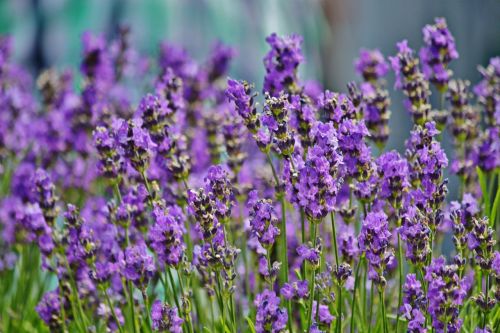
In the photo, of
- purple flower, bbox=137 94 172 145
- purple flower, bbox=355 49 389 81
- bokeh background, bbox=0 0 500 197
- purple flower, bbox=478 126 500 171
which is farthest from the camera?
bokeh background, bbox=0 0 500 197

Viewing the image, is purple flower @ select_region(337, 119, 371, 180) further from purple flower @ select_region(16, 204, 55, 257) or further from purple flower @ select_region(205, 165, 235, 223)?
purple flower @ select_region(16, 204, 55, 257)

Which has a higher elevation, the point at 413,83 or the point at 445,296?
the point at 413,83

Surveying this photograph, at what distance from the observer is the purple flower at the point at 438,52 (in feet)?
6.05

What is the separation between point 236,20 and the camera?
510 cm

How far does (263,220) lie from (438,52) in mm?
615

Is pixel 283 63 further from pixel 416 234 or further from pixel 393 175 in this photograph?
pixel 416 234

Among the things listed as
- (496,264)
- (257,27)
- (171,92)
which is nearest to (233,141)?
(171,92)

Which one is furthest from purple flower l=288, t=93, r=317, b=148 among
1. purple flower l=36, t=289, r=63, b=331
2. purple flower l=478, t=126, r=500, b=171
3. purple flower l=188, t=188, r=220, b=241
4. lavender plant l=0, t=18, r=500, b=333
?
purple flower l=36, t=289, r=63, b=331

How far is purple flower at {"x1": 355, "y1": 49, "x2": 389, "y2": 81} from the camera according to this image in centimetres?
213

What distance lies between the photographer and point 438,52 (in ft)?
6.16

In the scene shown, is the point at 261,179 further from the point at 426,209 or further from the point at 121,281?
the point at 426,209

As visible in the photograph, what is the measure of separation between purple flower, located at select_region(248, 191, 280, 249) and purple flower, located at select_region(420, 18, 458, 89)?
58 cm

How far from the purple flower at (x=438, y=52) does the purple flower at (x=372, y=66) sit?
0.19 metres

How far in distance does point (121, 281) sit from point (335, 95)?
0.62 m
